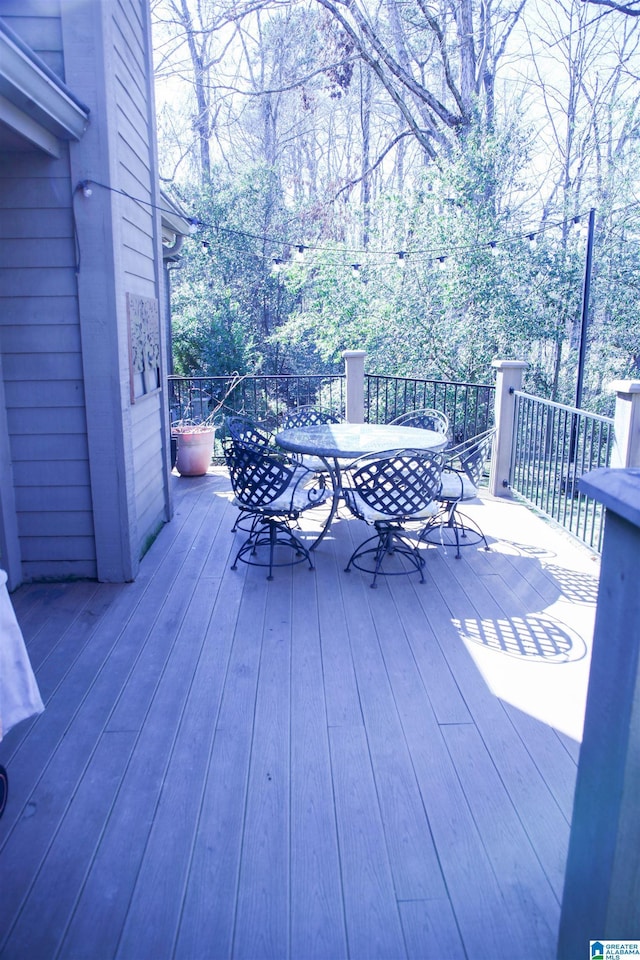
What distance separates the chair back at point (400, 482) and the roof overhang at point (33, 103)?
2059mm

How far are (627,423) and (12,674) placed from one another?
10.3 ft

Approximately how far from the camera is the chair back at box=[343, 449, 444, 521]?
3.36 m

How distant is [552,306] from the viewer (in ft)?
27.8

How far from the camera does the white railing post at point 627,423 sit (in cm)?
346

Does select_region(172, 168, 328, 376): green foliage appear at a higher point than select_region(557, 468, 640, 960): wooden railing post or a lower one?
higher

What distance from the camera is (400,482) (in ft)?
11.1

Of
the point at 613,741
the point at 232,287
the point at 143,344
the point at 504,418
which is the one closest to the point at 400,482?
the point at 143,344

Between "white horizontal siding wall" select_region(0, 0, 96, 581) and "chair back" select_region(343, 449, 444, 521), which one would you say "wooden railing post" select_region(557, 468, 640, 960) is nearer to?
"chair back" select_region(343, 449, 444, 521)

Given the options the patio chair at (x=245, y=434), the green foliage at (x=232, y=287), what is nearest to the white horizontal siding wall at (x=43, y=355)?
the patio chair at (x=245, y=434)

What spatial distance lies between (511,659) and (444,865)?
117 cm

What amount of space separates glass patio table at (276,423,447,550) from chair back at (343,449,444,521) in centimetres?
13

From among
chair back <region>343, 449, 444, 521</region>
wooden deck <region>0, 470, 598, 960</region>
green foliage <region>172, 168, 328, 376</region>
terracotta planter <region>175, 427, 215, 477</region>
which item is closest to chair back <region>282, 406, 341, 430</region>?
terracotta planter <region>175, 427, 215, 477</region>

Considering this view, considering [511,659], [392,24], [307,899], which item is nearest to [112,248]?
[511,659]

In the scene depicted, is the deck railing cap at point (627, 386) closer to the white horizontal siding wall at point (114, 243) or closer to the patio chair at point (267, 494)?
the patio chair at point (267, 494)
